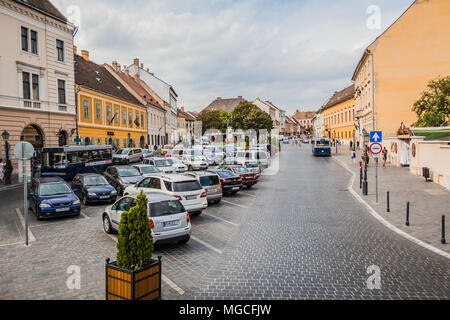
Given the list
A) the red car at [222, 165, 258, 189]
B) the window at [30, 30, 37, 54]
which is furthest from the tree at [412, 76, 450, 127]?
the window at [30, 30, 37, 54]

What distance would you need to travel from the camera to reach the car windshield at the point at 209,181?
629 inches

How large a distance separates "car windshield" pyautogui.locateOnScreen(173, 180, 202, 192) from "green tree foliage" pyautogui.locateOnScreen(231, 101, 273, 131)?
54.5m

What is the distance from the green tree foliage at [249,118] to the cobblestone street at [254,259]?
53.6 meters

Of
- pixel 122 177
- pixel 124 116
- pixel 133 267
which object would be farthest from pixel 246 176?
pixel 124 116

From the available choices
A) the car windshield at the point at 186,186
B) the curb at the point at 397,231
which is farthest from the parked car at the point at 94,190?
the curb at the point at 397,231

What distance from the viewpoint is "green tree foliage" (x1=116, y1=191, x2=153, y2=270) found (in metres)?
6.03

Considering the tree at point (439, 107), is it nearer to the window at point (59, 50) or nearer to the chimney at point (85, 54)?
the window at point (59, 50)

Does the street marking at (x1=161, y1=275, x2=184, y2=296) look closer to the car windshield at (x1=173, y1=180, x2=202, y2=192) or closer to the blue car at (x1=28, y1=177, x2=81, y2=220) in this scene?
the car windshield at (x1=173, y1=180, x2=202, y2=192)

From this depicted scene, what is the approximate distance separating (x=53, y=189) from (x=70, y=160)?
11.0m

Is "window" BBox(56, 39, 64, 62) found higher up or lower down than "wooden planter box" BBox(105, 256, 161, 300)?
higher up

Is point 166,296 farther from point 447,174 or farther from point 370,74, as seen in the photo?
point 370,74

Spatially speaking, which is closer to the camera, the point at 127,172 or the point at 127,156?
the point at 127,172

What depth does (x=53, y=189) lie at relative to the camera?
47.2ft

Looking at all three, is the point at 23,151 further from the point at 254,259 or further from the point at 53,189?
the point at 254,259
